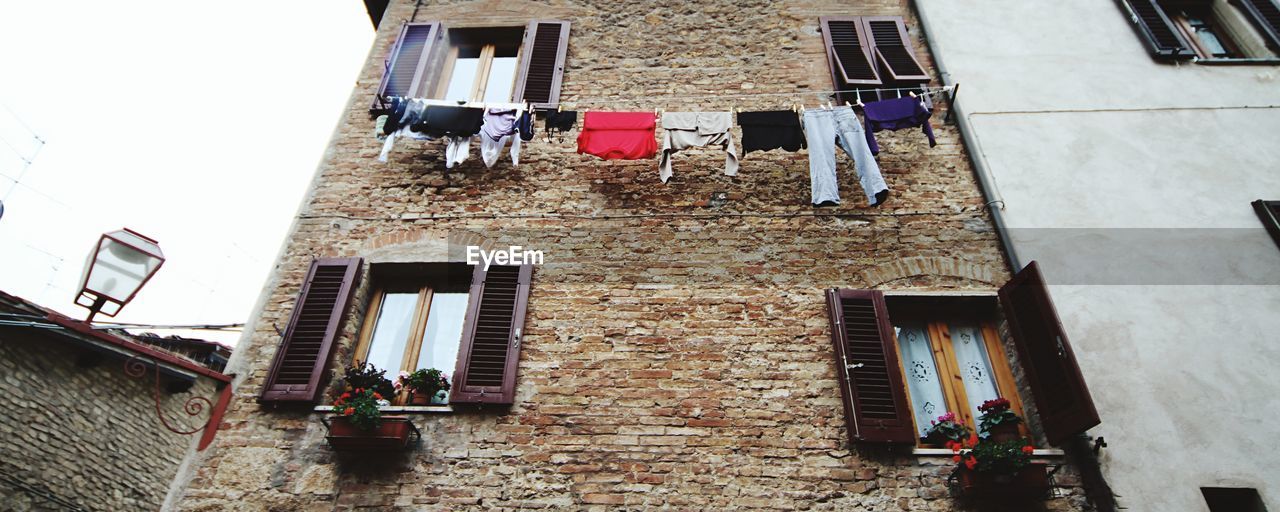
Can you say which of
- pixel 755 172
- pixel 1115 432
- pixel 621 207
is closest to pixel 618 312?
pixel 621 207

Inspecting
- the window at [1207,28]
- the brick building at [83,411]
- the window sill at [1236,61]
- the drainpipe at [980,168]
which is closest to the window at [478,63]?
the brick building at [83,411]

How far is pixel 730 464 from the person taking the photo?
15.0ft

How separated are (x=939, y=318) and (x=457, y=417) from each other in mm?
3829

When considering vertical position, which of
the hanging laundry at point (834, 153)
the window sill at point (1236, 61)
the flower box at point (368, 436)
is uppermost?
the window sill at point (1236, 61)

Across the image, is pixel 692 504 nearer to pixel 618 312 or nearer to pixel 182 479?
pixel 618 312

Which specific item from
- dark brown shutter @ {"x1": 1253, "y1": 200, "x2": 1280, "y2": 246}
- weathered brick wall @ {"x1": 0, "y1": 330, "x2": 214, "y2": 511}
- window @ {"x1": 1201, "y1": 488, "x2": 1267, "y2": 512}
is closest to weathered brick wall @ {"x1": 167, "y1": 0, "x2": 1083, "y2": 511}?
window @ {"x1": 1201, "y1": 488, "x2": 1267, "y2": 512}

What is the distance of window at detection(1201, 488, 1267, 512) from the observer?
434 centimetres

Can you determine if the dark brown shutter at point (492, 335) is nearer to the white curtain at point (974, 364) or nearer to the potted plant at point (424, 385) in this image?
the potted plant at point (424, 385)

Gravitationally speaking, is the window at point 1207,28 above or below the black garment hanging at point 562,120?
above

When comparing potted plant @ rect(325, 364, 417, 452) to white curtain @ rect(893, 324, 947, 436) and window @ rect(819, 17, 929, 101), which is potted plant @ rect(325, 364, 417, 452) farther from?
window @ rect(819, 17, 929, 101)

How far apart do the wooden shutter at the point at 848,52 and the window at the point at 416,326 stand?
3.80m

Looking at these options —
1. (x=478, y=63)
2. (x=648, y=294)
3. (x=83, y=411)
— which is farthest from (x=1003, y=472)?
(x=83, y=411)

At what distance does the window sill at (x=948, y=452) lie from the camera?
4.51 metres

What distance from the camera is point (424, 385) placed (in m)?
4.97
